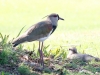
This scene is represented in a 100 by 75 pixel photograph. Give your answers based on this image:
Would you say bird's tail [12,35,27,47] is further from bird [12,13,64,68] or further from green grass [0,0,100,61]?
green grass [0,0,100,61]

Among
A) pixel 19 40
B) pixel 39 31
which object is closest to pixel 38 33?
pixel 39 31

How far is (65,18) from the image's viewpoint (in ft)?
70.2

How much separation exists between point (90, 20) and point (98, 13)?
6.60 feet

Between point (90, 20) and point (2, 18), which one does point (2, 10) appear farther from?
point (90, 20)

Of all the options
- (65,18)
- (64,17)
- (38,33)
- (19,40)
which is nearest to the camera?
(19,40)

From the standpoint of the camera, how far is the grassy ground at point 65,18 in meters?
14.5

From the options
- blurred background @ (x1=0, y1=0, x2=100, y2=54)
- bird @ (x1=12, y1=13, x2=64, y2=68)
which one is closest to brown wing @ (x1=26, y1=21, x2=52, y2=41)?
bird @ (x1=12, y1=13, x2=64, y2=68)

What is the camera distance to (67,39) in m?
15.2

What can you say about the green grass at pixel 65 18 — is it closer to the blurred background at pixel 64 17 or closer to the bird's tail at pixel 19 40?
the blurred background at pixel 64 17

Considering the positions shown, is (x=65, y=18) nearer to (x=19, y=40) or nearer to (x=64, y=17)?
(x=64, y=17)

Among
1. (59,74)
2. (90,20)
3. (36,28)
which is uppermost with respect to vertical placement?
(90,20)

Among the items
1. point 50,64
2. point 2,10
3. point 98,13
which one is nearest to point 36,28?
point 50,64

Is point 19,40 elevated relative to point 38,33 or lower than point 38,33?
lower

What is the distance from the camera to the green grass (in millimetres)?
14555
